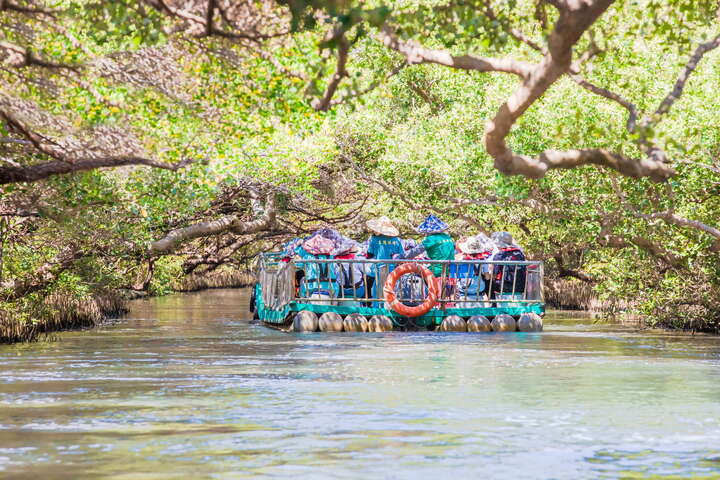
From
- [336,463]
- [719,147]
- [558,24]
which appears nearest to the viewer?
[558,24]

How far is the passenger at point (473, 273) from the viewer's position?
21.0 meters

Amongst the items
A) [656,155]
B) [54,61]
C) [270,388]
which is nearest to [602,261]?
[270,388]

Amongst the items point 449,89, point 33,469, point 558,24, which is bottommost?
point 33,469

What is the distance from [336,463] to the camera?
7.45 m

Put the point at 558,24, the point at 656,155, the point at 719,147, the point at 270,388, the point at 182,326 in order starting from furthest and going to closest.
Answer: the point at 182,326, the point at 719,147, the point at 270,388, the point at 656,155, the point at 558,24

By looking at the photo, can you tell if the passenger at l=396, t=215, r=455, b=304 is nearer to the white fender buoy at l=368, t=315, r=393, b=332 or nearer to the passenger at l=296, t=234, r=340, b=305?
the white fender buoy at l=368, t=315, r=393, b=332

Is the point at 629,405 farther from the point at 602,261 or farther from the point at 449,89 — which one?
the point at 449,89

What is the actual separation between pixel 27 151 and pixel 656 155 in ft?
23.8

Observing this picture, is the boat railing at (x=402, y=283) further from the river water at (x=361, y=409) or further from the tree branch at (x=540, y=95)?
the tree branch at (x=540, y=95)

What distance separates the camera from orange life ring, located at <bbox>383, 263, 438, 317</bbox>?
20.0 metres

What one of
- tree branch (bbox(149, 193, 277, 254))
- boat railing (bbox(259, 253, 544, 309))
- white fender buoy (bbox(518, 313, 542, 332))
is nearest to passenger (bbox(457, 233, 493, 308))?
boat railing (bbox(259, 253, 544, 309))

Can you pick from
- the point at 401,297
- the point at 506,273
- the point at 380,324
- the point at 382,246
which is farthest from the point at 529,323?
the point at 382,246

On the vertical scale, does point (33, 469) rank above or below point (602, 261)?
below

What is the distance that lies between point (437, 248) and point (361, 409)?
10905 mm
